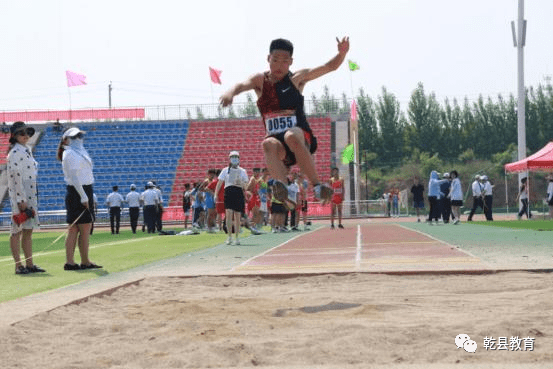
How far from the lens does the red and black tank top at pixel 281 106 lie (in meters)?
8.23

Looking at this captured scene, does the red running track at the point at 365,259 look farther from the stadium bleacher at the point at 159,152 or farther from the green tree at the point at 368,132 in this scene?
the green tree at the point at 368,132

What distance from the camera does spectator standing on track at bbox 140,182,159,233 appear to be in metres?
26.5

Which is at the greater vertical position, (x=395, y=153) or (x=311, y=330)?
(x=395, y=153)

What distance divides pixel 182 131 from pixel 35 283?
1897 inches

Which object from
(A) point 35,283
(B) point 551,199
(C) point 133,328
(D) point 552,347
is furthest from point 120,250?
(B) point 551,199

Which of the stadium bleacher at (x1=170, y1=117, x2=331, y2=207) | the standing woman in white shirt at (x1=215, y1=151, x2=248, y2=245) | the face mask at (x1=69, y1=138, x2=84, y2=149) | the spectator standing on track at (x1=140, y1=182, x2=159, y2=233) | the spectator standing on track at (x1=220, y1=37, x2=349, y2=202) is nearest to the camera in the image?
the spectator standing on track at (x1=220, y1=37, x2=349, y2=202)

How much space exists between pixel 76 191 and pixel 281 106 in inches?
163

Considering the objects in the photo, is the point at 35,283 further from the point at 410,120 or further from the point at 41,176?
the point at 410,120

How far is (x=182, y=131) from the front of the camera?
57.4m

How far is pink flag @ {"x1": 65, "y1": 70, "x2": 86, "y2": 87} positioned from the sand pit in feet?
165

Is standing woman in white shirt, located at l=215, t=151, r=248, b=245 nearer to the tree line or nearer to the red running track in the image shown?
the red running track

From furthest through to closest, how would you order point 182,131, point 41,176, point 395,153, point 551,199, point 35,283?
point 395,153, point 182,131, point 41,176, point 551,199, point 35,283

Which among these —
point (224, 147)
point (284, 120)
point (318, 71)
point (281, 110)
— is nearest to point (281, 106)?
point (281, 110)

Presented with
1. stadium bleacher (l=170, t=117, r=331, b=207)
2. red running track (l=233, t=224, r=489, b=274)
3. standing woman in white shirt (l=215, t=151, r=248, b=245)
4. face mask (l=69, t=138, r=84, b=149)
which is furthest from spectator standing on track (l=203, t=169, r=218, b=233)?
stadium bleacher (l=170, t=117, r=331, b=207)
